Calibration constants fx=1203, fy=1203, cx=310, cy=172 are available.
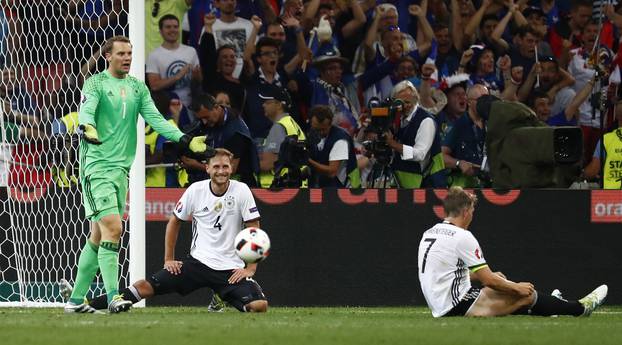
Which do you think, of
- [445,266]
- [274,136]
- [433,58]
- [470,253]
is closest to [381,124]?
[274,136]

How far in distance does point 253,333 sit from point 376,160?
6.05 meters

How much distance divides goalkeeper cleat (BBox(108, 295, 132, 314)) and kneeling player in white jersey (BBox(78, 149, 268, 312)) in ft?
0.74

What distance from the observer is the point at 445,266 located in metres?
8.89

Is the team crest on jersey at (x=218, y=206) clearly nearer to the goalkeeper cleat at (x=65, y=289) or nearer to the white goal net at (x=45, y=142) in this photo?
the goalkeeper cleat at (x=65, y=289)

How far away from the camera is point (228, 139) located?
Result: 12.9 m

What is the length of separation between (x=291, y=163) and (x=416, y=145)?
152 cm

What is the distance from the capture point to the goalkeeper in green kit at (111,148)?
31.6ft

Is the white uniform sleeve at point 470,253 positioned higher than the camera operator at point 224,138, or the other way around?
the camera operator at point 224,138

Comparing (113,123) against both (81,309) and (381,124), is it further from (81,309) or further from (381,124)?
(381,124)

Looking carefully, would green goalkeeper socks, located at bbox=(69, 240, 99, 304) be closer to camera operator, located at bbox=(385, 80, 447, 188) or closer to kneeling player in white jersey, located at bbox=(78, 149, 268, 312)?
kneeling player in white jersey, located at bbox=(78, 149, 268, 312)

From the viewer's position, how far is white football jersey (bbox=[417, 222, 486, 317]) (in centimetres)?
882

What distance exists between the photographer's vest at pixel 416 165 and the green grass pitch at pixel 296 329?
405 centimetres

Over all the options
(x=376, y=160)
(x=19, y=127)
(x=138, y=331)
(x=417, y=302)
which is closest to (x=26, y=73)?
(x=19, y=127)

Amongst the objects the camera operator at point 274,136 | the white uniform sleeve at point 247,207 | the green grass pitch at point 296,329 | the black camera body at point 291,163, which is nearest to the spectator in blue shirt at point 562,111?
the camera operator at point 274,136
